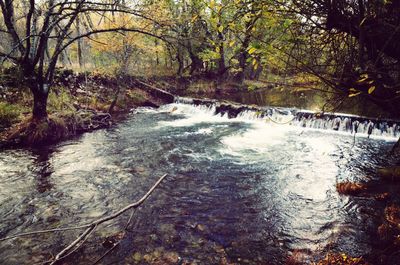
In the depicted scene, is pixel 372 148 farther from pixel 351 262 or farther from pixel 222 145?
pixel 351 262

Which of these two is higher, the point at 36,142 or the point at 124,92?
the point at 124,92

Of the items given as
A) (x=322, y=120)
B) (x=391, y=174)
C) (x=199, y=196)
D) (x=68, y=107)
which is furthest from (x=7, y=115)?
(x=322, y=120)

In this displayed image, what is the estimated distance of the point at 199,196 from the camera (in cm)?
620

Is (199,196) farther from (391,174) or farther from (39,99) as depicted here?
(39,99)

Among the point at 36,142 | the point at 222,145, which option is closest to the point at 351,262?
the point at 222,145

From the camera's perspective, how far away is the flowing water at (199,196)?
444 centimetres

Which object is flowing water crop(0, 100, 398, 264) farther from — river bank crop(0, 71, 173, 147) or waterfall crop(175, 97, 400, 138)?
river bank crop(0, 71, 173, 147)

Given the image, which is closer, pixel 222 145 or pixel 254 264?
pixel 254 264

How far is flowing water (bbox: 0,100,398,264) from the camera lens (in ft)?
14.6

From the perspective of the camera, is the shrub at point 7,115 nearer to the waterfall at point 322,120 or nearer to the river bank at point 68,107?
the river bank at point 68,107

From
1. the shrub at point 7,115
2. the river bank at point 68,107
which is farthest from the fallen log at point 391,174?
the shrub at point 7,115

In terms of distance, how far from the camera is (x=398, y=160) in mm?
8383

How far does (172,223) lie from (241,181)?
258 centimetres

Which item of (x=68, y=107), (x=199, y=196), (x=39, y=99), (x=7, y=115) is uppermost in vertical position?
(x=39, y=99)
